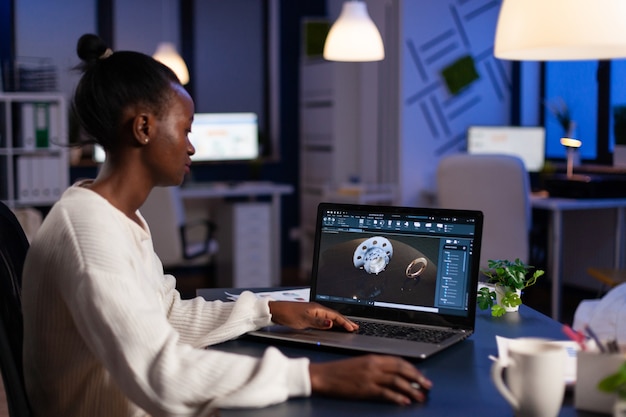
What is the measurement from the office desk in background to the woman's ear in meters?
0.42

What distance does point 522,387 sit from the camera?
1175mm

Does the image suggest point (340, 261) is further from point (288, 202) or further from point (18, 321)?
point (288, 202)

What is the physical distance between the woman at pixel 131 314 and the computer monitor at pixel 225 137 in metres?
4.52

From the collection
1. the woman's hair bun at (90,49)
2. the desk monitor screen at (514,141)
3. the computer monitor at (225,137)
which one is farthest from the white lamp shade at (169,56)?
the woman's hair bun at (90,49)

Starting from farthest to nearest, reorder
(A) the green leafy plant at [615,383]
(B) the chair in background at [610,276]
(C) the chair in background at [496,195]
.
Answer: (C) the chair in background at [496,195], (B) the chair in background at [610,276], (A) the green leafy plant at [615,383]

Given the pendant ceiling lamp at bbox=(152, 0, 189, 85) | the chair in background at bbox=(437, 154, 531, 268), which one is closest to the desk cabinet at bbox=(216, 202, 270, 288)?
the pendant ceiling lamp at bbox=(152, 0, 189, 85)

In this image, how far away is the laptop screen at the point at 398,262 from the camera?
172 cm

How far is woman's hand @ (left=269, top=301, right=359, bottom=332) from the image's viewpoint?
169cm

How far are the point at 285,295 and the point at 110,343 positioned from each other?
2.68ft

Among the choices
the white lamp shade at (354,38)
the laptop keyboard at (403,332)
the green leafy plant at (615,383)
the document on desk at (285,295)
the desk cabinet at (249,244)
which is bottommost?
the desk cabinet at (249,244)

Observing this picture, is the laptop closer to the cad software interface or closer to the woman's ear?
the cad software interface

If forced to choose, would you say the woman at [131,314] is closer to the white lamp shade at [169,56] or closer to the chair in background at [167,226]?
the chair in background at [167,226]

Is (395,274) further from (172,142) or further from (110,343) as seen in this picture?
(110,343)

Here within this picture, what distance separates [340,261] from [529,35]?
618 millimetres
